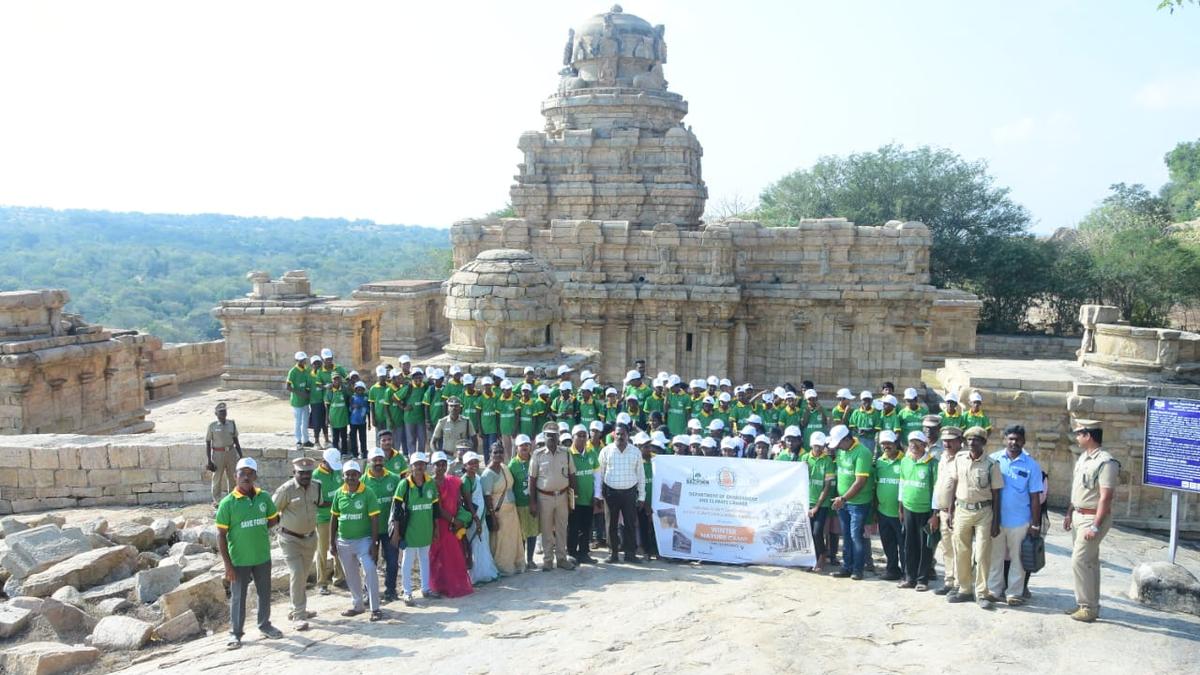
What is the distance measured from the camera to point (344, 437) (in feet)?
42.1

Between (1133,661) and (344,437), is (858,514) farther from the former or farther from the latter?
(344,437)

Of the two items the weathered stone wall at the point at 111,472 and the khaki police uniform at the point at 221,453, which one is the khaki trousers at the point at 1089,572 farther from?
the weathered stone wall at the point at 111,472

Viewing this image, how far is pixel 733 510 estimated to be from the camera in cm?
922

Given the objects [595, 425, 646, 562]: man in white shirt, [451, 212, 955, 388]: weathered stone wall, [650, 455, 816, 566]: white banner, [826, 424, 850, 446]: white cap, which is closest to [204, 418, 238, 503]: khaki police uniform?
[595, 425, 646, 562]: man in white shirt

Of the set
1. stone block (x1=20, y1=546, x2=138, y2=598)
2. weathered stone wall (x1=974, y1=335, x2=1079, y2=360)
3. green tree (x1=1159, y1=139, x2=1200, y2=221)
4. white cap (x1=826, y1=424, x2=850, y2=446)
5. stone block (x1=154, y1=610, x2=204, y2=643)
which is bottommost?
stone block (x1=154, y1=610, x2=204, y2=643)

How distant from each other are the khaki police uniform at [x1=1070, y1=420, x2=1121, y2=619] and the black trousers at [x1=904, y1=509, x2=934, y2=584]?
125 centimetres

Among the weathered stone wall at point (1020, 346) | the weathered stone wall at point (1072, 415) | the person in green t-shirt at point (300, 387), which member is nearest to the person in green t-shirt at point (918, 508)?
the weathered stone wall at point (1072, 415)

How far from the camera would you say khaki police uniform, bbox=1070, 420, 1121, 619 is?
23.9ft

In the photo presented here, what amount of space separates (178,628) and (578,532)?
3.84m

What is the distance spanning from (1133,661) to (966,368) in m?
7.17

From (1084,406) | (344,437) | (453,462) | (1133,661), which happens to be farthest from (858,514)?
(344,437)

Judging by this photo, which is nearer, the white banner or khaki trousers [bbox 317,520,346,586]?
khaki trousers [bbox 317,520,346,586]

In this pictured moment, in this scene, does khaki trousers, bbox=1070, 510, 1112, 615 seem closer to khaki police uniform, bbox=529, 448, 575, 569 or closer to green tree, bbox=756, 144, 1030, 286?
khaki police uniform, bbox=529, 448, 575, 569

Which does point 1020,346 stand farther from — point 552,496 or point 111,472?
point 111,472
